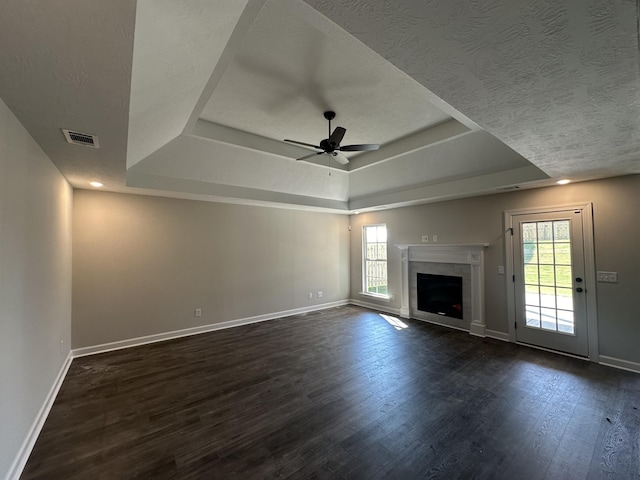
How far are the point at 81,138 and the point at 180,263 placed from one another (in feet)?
9.59

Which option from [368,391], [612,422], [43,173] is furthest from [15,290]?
[612,422]

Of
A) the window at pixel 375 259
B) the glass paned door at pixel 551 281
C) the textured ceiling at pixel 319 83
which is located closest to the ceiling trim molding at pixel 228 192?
the textured ceiling at pixel 319 83

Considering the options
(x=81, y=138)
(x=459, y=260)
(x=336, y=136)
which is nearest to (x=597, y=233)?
(x=459, y=260)

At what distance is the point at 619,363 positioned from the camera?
3.42 metres

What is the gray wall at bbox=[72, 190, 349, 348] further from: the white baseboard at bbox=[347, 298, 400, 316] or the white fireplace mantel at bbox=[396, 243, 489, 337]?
the white fireplace mantel at bbox=[396, 243, 489, 337]

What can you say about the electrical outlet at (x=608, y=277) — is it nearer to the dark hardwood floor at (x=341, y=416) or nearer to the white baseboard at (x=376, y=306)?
the dark hardwood floor at (x=341, y=416)

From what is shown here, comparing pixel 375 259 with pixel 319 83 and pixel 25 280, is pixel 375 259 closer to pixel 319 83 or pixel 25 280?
pixel 319 83

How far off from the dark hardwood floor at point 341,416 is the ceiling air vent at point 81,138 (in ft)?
8.30

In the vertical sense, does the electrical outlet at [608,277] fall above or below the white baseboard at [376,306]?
above

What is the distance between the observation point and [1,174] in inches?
64.6

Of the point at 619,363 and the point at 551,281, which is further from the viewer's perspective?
the point at 551,281

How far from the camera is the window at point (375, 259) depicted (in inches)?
260

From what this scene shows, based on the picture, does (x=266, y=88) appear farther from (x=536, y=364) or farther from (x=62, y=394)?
(x=536, y=364)

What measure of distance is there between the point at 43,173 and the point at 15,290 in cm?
119
